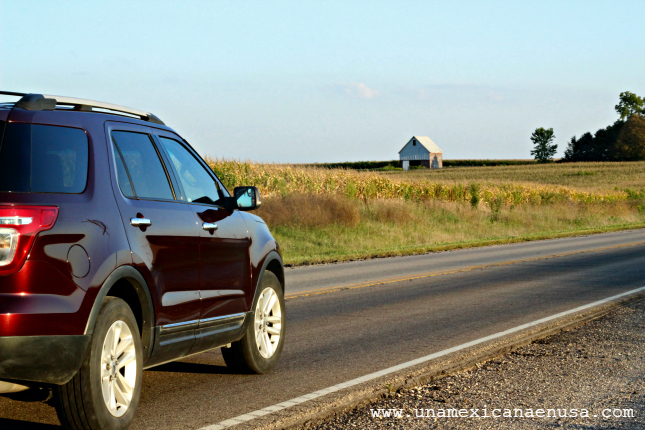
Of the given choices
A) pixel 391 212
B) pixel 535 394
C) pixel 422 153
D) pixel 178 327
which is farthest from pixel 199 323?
pixel 422 153

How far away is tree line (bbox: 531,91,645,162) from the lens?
394 ft

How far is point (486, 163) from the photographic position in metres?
135

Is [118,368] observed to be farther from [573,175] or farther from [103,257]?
[573,175]

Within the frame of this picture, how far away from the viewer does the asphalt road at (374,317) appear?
5.71 metres

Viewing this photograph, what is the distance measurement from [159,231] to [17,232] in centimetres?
122

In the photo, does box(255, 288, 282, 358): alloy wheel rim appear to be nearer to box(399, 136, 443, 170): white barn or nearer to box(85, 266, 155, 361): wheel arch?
box(85, 266, 155, 361): wheel arch

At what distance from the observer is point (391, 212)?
30859 mm

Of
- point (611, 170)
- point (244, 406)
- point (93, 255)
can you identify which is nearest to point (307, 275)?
point (244, 406)

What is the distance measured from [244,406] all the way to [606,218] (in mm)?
44526

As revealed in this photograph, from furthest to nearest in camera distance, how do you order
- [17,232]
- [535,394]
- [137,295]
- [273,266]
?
1. [273,266]
2. [535,394]
3. [137,295]
4. [17,232]

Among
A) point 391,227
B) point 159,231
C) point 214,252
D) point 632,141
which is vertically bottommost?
point 391,227

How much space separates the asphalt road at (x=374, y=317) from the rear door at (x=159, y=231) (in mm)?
661

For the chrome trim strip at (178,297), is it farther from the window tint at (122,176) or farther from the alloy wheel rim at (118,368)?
the window tint at (122,176)

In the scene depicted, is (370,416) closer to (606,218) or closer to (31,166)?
(31,166)
